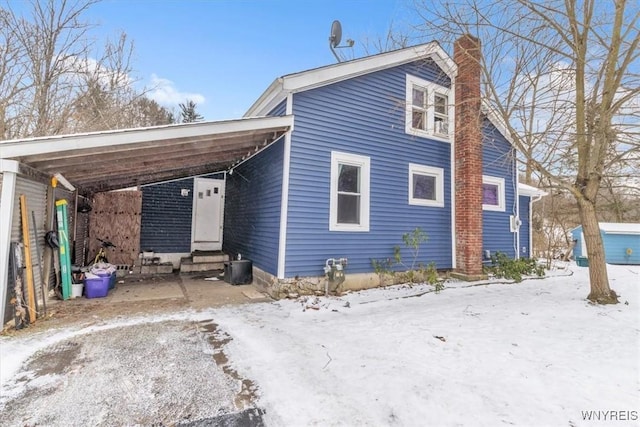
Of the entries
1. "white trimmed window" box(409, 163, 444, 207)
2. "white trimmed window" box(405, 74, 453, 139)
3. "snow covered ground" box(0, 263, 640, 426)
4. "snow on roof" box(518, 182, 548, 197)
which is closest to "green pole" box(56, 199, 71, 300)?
"snow covered ground" box(0, 263, 640, 426)

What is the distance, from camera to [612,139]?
5457 mm

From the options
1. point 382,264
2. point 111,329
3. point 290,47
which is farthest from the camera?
point 290,47

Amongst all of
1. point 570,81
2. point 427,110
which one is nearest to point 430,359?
point 570,81

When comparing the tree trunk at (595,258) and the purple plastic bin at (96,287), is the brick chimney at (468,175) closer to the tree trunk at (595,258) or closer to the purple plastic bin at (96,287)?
the tree trunk at (595,258)

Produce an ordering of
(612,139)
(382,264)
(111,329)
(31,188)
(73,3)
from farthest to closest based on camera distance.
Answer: (73,3) → (382,264) → (612,139) → (31,188) → (111,329)

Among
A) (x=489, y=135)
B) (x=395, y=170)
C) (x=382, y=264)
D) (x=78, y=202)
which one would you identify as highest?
(x=489, y=135)

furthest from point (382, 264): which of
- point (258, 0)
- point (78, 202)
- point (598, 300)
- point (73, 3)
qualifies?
point (73, 3)

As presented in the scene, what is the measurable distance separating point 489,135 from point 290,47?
9.87m

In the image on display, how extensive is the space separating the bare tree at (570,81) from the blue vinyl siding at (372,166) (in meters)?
1.83

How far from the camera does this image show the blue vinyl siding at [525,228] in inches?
380

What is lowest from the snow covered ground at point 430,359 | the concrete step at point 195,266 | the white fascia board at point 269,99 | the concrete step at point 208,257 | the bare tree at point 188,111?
the snow covered ground at point 430,359

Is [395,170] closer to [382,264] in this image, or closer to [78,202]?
[382,264]

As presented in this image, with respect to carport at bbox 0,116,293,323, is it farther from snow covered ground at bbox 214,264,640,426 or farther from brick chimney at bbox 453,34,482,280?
brick chimney at bbox 453,34,482,280

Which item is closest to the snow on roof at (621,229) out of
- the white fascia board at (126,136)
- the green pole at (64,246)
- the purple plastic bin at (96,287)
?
the white fascia board at (126,136)
